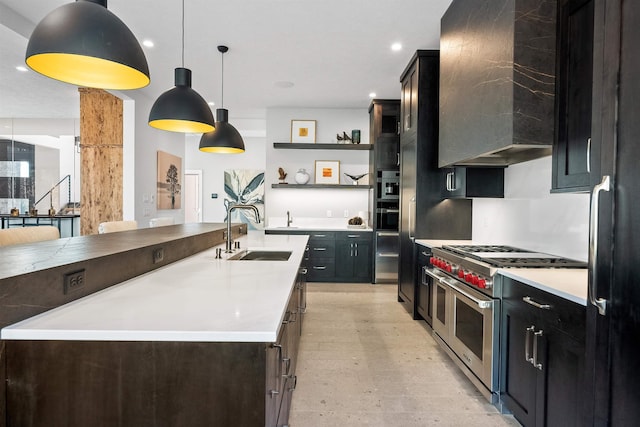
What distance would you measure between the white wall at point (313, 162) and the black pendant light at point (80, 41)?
415 centimetres

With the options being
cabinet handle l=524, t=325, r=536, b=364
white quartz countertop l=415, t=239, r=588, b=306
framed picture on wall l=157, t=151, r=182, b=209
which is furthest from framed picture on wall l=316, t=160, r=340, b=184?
cabinet handle l=524, t=325, r=536, b=364

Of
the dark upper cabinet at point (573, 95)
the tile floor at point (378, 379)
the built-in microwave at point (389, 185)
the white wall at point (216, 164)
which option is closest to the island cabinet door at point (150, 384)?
the tile floor at point (378, 379)

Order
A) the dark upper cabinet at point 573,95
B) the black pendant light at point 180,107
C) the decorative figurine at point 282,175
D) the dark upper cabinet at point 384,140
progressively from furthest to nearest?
the decorative figurine at point 282,175 → the dark upper cabinet at point 384,140 → the black pendant light at point 180,107 → the dark upper cabinet at point 573,95

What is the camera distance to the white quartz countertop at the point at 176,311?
99 cm

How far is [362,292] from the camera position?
4.93 m

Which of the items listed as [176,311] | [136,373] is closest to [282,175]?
[176,311]

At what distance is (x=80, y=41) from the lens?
149cm

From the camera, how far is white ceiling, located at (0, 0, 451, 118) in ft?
9.75

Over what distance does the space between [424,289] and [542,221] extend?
1.32m

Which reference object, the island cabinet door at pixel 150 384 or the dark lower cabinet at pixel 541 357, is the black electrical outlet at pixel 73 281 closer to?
the island cabinet door at pixel 150 384

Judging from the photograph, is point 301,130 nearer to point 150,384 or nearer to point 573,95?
point 573,95

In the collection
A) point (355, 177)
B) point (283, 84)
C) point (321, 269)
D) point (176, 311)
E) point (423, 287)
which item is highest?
point (283, 84)

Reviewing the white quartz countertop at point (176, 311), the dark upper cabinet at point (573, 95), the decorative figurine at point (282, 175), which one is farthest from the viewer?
the decorative figurine at point (282, 175)

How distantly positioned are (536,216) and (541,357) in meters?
1.32
